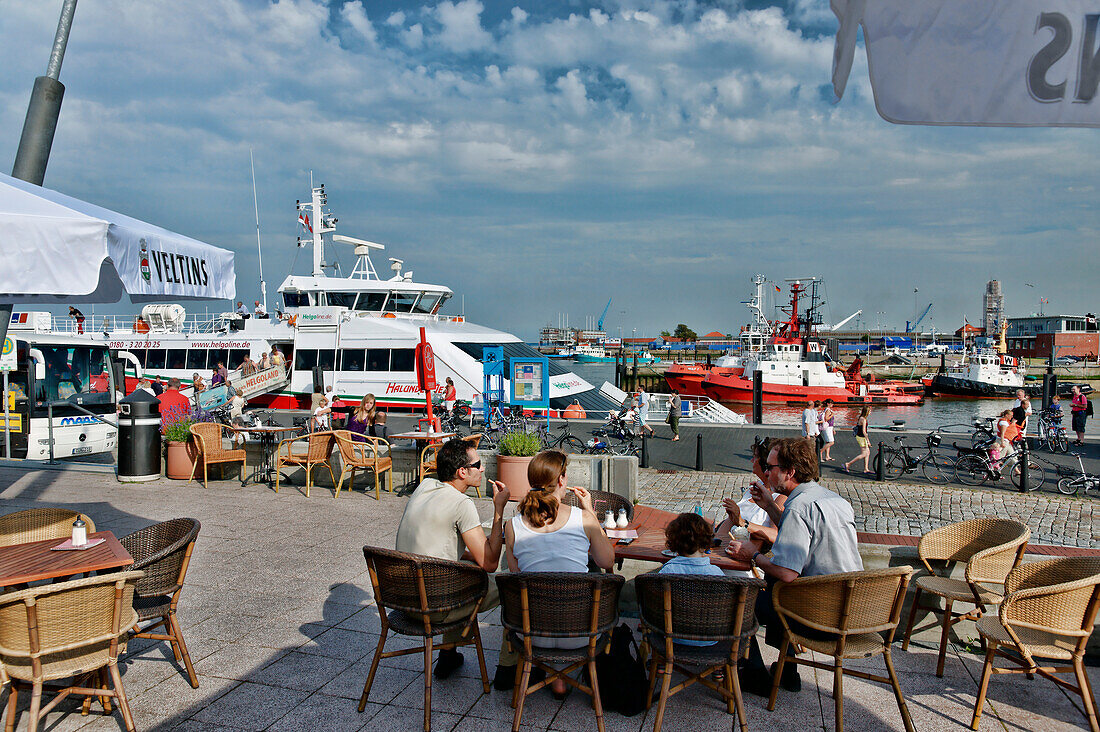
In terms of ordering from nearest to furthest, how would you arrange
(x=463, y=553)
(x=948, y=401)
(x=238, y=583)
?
(x=463, y=553) < (x=238, y=583) < (x=948, y=401)

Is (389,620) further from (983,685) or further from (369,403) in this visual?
(369,403)

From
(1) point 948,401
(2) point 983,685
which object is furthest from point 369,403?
(1) point 948,401

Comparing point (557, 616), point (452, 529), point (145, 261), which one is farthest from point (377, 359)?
point (557, 616)

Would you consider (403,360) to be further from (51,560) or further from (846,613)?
(846,613)

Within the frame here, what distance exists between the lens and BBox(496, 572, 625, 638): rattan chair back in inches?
112

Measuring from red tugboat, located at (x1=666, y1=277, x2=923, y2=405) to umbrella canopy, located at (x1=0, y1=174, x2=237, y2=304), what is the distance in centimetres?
3182

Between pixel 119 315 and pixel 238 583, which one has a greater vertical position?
pixel 119 315

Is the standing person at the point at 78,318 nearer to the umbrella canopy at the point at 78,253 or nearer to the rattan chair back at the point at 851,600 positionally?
the umbrella canopy at the point at 78,253

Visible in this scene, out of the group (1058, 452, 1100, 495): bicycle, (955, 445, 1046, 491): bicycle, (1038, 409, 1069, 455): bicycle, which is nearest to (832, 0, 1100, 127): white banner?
(955, 445, 1046, 491): bicycle

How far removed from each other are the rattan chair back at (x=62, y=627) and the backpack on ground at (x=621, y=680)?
2106 millimetres

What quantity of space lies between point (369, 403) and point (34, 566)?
6.45m

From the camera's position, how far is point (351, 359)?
2156 centimetres

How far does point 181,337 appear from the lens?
25.0m

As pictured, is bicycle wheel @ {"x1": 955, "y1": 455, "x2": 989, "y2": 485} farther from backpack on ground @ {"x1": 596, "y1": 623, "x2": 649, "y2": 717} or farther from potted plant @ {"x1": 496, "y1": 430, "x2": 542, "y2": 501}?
backpack on ground @ {"x1": 596, "y1": 623, "x2": 649, "y2": 717}
